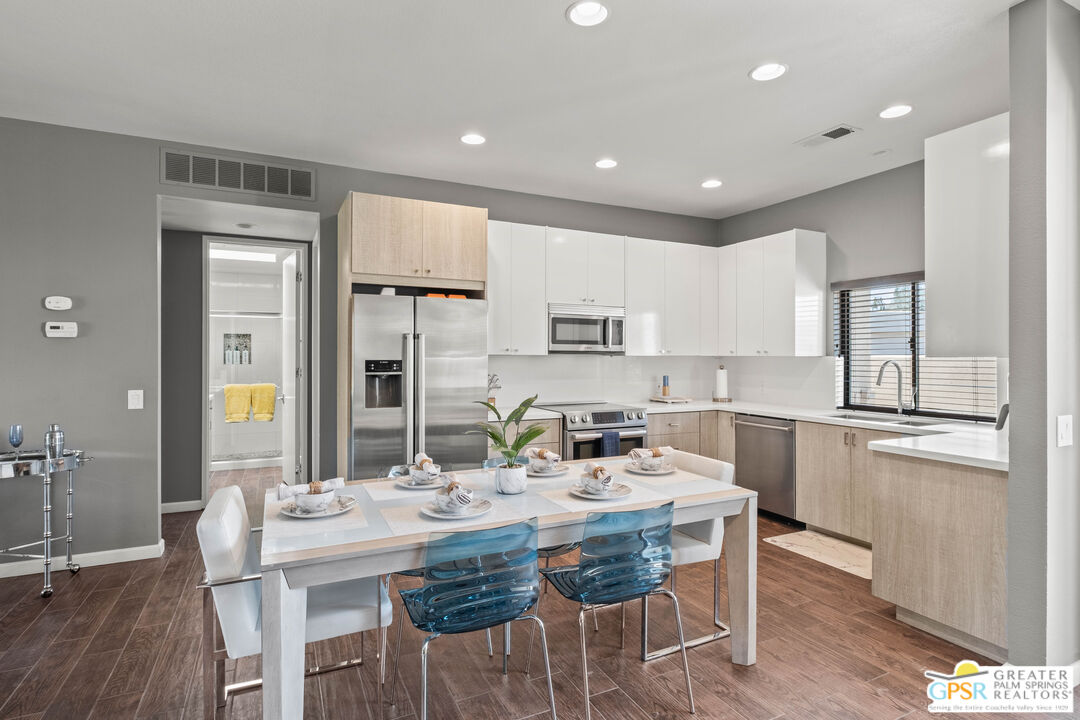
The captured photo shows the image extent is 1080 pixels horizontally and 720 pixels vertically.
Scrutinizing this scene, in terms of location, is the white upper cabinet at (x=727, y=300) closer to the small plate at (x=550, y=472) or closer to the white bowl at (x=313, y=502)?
the small plate at (x=550, y=472)

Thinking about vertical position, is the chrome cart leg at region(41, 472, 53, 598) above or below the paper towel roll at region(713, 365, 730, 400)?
below

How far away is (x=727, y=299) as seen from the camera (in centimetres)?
539

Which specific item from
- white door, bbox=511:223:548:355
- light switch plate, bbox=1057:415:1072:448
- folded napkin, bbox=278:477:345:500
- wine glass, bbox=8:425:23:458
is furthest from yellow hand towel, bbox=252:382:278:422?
light switch plate, bbox=1057:415:1072:448

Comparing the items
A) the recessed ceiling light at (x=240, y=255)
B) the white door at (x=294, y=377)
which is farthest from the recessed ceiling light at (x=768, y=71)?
the recessed ceiling light at (x=240, y=255)

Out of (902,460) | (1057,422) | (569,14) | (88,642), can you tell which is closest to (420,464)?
(88,642)

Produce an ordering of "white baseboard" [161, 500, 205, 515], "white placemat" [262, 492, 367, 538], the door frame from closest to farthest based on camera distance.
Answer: "white placemat" [262, 492, 367, 538], the door frame, "white baseboard" [161, 500, 205, 515]

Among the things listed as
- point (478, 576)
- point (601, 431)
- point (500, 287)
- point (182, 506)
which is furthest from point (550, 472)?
point (182, 506)

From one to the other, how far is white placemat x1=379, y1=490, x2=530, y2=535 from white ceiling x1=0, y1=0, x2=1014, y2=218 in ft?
6.54

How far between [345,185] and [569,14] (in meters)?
2.46

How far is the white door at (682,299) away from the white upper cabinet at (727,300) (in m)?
0.22

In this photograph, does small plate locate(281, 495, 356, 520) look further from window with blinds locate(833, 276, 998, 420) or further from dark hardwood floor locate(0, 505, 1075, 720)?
window with blinds locate(833, 276, 998, 420)

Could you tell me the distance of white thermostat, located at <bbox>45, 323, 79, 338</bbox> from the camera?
11.4 ft

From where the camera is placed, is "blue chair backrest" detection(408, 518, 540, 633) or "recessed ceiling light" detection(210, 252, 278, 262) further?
"recessed ceiling light" detection(210, 252, 278, 262)

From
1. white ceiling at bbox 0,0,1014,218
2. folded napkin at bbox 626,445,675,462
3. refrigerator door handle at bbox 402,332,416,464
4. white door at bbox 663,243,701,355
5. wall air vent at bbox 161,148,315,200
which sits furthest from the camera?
white door at bbox 663,243,701,355
